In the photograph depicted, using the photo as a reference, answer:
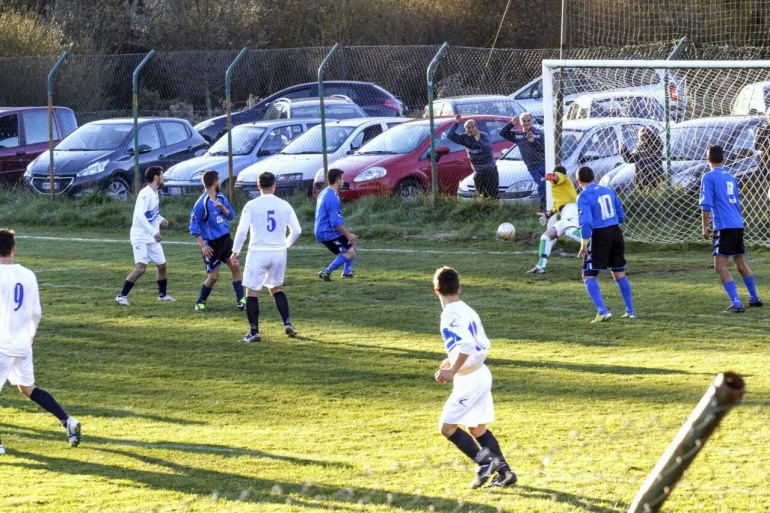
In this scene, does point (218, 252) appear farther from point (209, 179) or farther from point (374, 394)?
point (374, 394)

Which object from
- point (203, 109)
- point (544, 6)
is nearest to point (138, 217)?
point (203, 109)

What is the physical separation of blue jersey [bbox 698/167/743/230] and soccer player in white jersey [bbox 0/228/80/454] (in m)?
7.43

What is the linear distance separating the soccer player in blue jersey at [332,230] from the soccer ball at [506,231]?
3142mm

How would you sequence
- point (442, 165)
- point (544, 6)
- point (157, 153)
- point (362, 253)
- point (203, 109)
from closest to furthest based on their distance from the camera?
point (362, 253), point (442, 165), point (157, 153), point (203, 109), point (544, 6)

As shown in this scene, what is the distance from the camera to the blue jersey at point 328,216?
14547 millimetres

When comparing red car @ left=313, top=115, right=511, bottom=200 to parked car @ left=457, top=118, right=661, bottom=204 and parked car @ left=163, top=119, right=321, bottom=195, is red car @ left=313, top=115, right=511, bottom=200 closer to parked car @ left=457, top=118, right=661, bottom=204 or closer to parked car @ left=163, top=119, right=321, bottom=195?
parked car @ left=457, top=118, right=661, bottom=204

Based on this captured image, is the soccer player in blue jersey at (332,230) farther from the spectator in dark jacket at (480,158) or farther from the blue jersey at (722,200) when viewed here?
the blue jersey at (722,200)

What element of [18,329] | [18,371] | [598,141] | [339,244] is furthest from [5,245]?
[598,141]

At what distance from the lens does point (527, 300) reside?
13.5 meters

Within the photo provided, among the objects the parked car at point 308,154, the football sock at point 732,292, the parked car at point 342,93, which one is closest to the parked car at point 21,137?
the parked car at point 342,93

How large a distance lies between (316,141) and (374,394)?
12.8 meters

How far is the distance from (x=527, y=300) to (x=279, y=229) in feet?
11.2

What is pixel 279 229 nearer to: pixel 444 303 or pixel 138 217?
pixel 138 217

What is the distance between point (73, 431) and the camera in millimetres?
8008
